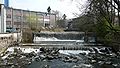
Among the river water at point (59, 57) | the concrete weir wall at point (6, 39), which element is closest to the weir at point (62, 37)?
the river water at point (59, 57)

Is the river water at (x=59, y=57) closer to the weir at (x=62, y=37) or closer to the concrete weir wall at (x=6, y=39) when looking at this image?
the weir at (x=62, y=37)

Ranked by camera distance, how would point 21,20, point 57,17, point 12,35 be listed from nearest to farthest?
point 12,35, point 21,20, point 57,17

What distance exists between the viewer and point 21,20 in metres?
63.5

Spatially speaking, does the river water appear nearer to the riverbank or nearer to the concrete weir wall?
the riverbank

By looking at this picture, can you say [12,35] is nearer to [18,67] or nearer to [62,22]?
[18,67]

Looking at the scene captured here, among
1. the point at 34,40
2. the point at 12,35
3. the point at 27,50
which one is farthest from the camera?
the point at 34,40

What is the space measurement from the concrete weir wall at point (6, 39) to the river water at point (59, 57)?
1.97 ft

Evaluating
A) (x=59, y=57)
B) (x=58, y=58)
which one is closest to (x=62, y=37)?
(x=59, y=57)

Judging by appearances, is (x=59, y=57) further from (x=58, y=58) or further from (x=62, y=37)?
(x=62, y=37)

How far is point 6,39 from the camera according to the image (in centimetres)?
2306

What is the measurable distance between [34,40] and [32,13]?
37443 millimetres

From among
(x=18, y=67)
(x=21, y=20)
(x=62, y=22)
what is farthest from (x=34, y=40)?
(x=62, y=22)

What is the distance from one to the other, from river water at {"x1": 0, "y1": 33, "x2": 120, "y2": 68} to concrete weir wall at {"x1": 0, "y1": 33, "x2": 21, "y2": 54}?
60 cm

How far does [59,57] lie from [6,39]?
705 cm
